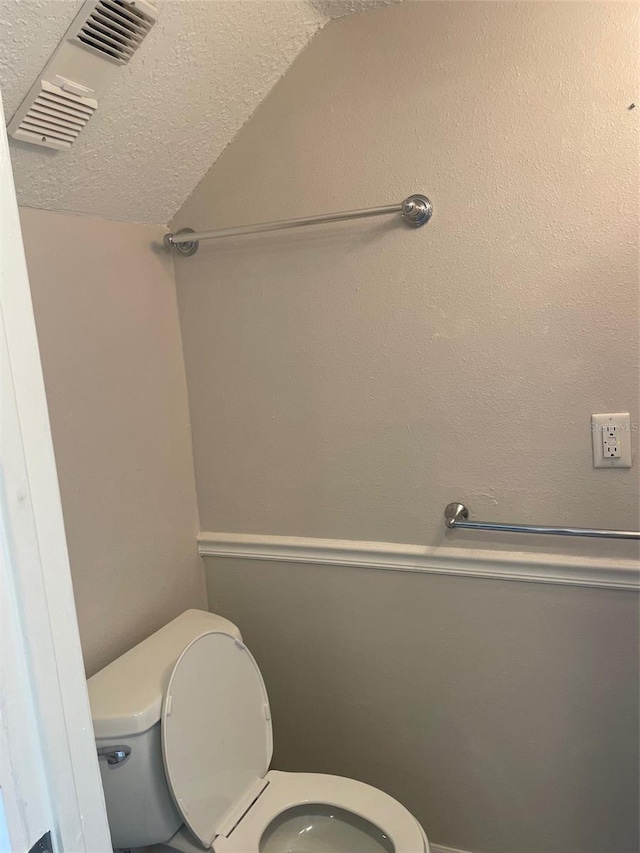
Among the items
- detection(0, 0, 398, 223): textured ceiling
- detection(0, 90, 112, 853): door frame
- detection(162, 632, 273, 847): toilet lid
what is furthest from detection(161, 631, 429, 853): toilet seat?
detection(0, 0, 398, 223): textured ceiling

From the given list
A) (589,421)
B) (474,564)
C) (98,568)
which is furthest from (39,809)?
(589,421)

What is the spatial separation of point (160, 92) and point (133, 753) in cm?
137

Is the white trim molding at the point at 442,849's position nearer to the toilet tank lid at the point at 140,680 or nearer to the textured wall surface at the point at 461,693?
the textured wall surface at the point at 461,693

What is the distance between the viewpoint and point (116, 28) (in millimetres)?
1153

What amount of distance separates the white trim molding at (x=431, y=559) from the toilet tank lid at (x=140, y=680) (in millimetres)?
269

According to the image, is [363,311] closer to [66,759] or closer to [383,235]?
[383,235]

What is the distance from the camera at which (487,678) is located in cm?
166

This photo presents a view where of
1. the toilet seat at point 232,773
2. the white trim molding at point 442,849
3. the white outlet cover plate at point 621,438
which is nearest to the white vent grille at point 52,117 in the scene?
the toilet seat at point 232,773

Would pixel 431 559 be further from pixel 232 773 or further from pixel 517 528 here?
pixel 232 773

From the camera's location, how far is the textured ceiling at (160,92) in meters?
1.10

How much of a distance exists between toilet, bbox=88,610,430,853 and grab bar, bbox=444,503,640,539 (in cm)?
62

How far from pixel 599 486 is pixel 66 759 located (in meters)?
1.23

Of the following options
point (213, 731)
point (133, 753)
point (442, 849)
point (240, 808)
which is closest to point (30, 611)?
point (133, 753)

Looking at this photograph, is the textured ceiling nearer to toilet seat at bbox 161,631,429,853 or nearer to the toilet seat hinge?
toilet seat at bbox 161,631,429,853
